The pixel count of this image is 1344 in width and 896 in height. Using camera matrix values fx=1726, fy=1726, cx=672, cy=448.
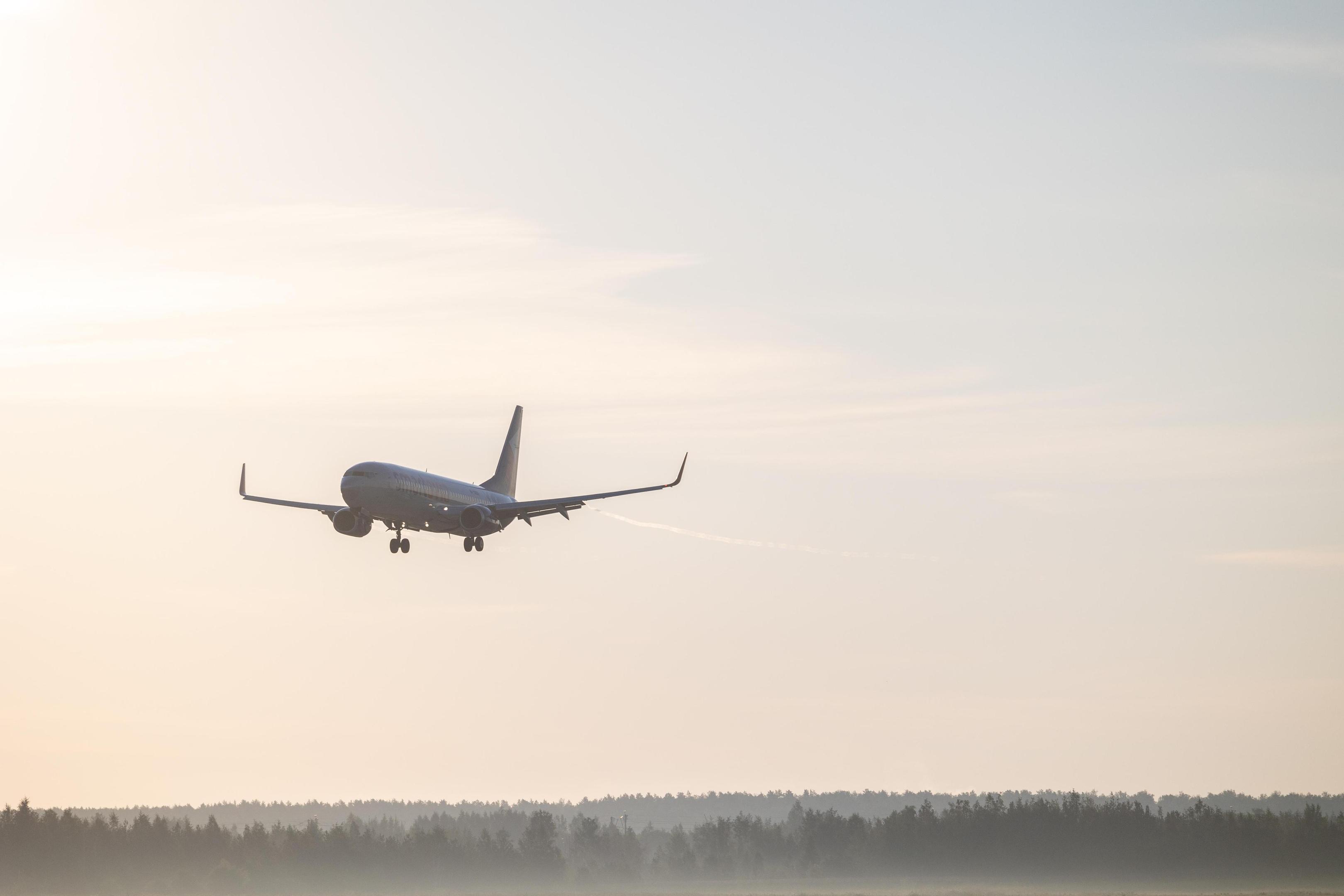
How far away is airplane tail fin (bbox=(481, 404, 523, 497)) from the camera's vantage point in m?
133

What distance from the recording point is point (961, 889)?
645 feet

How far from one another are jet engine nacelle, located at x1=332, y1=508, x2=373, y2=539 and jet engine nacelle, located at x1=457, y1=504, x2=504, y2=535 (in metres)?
5.90

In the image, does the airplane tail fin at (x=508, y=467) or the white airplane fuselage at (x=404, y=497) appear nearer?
the white airplane fuselage at (x=404, y=497)

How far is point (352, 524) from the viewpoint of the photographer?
4045 inches

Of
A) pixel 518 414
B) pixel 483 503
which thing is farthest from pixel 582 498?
pixel 518 414

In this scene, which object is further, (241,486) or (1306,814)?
(1306,814)

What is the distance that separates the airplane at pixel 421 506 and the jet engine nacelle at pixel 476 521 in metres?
0.04

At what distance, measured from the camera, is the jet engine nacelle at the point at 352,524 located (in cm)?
10256

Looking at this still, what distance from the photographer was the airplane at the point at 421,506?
99.2 m

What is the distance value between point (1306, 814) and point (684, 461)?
12951 cm

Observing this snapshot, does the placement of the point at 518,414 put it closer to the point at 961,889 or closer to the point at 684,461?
the point at 684,461

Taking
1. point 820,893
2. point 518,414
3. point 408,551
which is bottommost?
point 820,893

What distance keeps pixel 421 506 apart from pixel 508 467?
33.4 meters

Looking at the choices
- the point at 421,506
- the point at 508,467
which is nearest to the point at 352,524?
the point at 421,506
